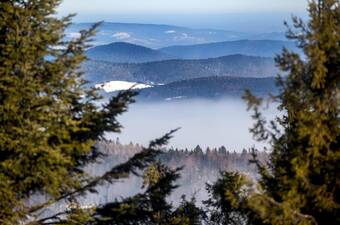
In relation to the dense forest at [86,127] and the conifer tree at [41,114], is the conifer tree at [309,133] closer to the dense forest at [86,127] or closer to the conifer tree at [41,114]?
the dense forest at [86,127]

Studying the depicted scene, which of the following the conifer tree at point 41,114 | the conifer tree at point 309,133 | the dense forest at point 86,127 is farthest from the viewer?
the conifer tree at point 41,114

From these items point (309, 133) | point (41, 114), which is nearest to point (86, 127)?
point (41, 114)

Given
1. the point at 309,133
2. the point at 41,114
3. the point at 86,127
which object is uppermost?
the point at 309,133

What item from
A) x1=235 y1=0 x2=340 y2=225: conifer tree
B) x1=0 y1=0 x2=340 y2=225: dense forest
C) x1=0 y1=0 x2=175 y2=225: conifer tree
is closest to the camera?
x1=235 y1=0 x2=340 y2=225: conifer tree

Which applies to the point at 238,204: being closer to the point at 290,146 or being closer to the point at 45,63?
the point at 290,146

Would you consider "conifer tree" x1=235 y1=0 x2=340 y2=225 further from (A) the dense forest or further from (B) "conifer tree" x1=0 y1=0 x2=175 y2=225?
(B) "conifer tree" x1=0 y1=0 x2=175 y2=225

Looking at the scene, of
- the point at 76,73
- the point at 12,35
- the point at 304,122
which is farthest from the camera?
the point at 76,73

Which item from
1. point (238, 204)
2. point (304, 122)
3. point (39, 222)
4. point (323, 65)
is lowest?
point (39, 222)

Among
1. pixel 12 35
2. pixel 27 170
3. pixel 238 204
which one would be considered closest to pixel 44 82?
pixel 12 35

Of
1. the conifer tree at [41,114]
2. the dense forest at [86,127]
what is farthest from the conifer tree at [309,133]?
the conifer tree at [41,114]

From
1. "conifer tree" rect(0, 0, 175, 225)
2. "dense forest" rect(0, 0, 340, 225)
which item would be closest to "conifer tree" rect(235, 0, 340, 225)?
"dense forest" rect(0, 0, 340, 225)

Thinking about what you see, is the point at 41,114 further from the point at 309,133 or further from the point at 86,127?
the point at 309,133
